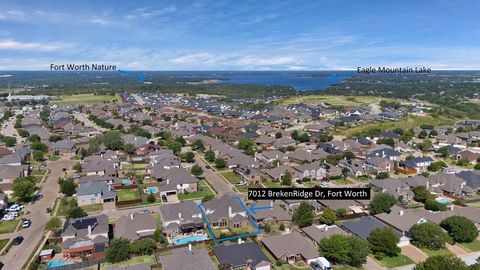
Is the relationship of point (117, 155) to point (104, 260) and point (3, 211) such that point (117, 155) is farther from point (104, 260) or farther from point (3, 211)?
point (104, 260)

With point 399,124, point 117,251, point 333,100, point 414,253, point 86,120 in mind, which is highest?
point 333,100

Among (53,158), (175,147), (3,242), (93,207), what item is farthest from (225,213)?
(53,158)

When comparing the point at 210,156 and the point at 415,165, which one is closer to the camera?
the point at 415,165

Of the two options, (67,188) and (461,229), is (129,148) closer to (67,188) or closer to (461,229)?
(67,188)

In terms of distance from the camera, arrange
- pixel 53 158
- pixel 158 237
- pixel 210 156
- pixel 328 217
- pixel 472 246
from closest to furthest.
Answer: pixel 472 246, pixel 158 237, pixel 328 217, pixel 210 156, pixel 53 158

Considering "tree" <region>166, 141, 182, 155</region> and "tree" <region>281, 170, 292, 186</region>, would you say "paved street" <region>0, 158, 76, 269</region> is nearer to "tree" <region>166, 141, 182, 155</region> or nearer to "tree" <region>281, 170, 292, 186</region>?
"tree" <region>166, 141, 182, 155</region>

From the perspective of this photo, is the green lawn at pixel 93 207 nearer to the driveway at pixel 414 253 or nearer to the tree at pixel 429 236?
the driveway at pixel 414 253

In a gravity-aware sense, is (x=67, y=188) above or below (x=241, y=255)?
above
